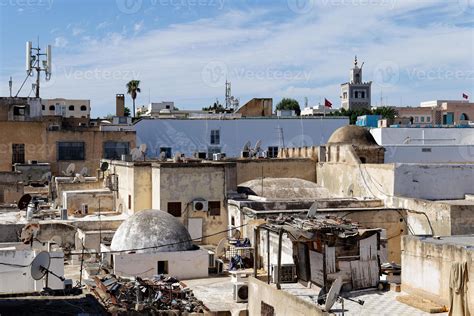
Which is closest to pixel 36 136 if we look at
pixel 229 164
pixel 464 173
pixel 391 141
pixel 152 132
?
pixel 152 132

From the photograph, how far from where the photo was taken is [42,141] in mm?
41156

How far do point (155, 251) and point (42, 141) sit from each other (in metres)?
20.9

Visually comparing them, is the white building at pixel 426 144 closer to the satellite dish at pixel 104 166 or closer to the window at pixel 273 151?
the window at pixel 273 151

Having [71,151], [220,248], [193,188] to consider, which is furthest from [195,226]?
[71,151]

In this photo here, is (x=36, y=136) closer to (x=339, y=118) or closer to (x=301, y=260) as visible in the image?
(x=339, y=118)

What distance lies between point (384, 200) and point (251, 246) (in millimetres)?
7672

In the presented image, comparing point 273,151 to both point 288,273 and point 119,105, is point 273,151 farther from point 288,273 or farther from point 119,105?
point 288,273

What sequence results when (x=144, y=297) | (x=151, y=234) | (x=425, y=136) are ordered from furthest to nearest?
(x=425, y=136) < (x=151, y=234) < (x=144, y=297)

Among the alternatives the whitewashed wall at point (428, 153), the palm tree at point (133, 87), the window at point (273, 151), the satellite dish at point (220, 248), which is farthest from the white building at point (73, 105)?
the satellite dish at point (220, 248)

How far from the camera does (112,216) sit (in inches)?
1165

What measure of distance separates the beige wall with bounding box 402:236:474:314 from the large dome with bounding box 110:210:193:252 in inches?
312

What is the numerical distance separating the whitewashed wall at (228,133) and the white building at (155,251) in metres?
18.4

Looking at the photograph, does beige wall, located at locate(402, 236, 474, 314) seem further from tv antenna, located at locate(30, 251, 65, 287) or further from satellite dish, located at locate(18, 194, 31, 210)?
satellite dish, located at locate(18, 194, 31, 210)

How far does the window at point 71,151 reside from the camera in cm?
4162
